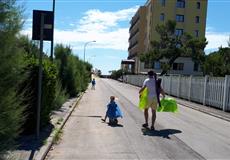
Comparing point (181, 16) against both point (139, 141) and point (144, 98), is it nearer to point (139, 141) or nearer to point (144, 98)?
point (144, 98)

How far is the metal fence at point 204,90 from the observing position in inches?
939

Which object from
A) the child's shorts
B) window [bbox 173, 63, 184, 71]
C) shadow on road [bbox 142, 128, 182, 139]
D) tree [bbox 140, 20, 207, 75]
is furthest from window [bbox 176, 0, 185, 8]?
shadow on road [bbox 142, 128, 182, 139]

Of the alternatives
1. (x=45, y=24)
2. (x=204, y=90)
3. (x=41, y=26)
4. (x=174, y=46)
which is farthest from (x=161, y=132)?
(x=174, y=46)

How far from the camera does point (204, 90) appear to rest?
92.1 ft

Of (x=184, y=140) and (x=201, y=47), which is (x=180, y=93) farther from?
(x=201, y=47)

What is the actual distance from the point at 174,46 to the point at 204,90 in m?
44.8

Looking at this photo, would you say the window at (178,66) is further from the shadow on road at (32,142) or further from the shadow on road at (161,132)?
the shadow on road at (32,142)

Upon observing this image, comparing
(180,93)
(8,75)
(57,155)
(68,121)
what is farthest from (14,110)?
(180,93)

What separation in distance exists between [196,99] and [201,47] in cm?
4220

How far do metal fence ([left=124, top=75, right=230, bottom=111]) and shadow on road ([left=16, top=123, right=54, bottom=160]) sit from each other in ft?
45.2

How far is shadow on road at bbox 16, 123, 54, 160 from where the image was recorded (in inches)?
377

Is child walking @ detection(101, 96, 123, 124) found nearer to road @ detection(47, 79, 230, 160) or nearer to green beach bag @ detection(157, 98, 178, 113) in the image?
road @ detection(47, 79, 230, 160)

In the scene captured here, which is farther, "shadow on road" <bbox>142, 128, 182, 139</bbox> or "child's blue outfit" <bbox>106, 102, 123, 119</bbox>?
"child's blue outfit" <bbox>106, 102, 123, 119</bbox>

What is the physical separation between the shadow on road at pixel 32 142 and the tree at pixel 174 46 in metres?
59.4
